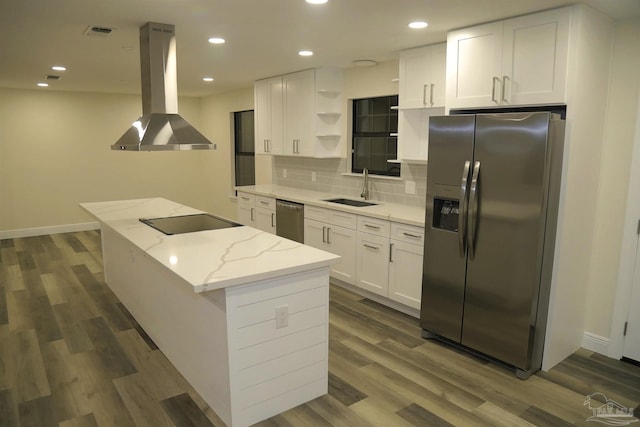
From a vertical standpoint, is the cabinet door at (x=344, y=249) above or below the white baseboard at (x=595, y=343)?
above

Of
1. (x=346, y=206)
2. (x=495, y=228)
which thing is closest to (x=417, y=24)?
(x=495, y=228)

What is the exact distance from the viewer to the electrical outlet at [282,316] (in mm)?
2543

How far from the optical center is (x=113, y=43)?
12.6ft

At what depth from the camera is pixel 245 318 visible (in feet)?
7.92

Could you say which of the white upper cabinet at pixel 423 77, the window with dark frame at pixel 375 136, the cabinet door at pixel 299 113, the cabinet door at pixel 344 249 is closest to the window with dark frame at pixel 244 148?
the cabinet door at pixel 299 113

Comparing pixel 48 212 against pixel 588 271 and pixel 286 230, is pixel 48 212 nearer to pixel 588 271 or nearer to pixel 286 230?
pixel 286 230

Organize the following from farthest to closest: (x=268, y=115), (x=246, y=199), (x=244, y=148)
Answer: (x=244, y=148) < (x=246, y=199) < (x=268, y=115)

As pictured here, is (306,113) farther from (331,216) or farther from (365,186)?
(331,216)

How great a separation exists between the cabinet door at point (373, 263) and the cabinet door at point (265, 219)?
5.20ft

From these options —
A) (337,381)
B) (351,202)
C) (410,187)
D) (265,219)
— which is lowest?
(337,381)

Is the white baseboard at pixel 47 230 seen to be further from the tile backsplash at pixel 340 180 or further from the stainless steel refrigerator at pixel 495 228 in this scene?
the stainless steel refrigerator at pixel 495 228

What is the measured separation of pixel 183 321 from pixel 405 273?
1.94 metres

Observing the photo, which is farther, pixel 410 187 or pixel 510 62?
pixel 410 187

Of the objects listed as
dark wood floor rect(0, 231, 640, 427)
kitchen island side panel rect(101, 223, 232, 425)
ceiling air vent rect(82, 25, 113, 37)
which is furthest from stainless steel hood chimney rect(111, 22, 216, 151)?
dark wood floor rect(0, 231, 640, 427)
